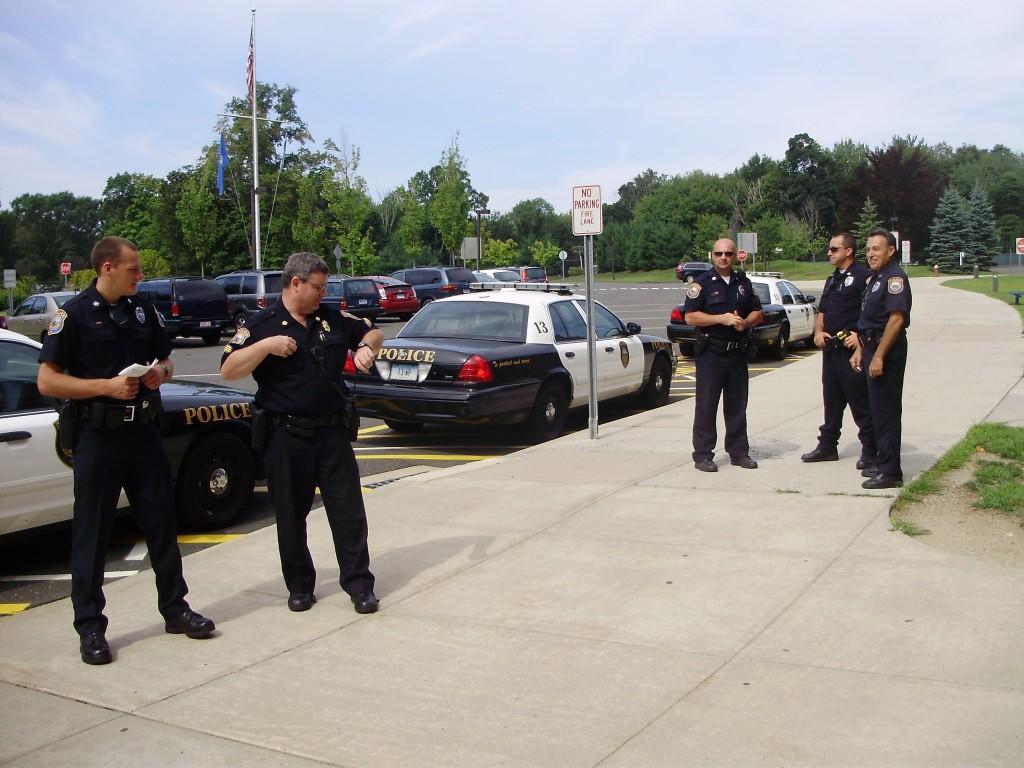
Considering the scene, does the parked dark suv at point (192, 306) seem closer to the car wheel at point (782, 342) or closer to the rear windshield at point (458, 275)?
the rear windshield at point (458, 275)

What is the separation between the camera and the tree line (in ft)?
199

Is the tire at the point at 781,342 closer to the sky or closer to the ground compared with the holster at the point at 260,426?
closer to the ground

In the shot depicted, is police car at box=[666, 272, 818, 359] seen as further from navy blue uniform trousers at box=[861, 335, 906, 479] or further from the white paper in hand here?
the white paper in hand

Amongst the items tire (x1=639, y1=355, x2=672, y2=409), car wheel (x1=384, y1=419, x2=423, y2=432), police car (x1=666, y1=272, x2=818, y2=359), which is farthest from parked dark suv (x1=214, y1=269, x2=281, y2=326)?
car wheel (x1=384, y1=419, x2=423, y2=432)

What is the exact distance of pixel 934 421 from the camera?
10.7 meters

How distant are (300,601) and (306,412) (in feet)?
3.28

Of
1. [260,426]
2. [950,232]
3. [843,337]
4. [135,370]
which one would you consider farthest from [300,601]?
[950,232]

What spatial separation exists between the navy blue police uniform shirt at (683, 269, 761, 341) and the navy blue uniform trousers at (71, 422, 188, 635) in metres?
4.82

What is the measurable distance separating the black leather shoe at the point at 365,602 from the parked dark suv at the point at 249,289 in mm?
23360

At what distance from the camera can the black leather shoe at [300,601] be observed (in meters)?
5.51

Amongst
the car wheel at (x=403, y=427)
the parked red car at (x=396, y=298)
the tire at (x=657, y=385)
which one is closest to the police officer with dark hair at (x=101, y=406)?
the car wheel at (x=403, y=427)

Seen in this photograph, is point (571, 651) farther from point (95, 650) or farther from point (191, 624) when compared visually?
point (95, 650)

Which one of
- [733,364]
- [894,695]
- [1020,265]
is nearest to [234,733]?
[894,695]

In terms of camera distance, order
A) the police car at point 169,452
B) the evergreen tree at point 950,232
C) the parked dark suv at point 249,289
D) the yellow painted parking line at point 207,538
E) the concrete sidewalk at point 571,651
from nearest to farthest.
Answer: the concrete sidewalk at point 571,651
the police car at point 169,452
the yellow painted parking line at point 207,538
the parked dark suv at point 249,289
the evergreen tree at point 950,232
